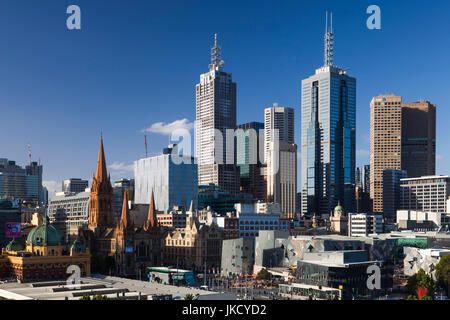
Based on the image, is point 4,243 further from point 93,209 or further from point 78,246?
point 78,246

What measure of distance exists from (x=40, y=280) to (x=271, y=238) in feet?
166

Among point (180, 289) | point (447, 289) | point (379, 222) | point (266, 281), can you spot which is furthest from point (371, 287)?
point (379, 222)

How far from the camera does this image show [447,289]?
10038 centimetres

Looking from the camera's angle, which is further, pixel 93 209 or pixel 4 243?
pixel 93 209

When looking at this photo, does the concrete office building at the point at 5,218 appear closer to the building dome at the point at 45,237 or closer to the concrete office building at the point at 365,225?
the building dome at the point at 45,237

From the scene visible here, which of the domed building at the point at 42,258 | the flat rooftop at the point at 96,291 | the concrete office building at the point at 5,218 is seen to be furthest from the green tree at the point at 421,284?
the concrete office building at the point at 5,218

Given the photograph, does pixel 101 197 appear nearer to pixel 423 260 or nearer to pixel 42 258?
pixel 42 258

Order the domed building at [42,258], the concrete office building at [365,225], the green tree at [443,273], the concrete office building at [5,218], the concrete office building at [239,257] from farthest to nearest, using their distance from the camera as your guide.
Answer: the concrete office building at [365,225]
the concrete office building at [5,218]
the concrete office building at [239,257]
the green tree at [443,273]
the domed building at [42,258]

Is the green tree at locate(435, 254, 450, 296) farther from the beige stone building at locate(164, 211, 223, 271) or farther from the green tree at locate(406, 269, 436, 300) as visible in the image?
the beige stone building at locate(164, 211, 223, 271)

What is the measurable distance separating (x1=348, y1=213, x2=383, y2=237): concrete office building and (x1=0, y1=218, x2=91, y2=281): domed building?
10683cm

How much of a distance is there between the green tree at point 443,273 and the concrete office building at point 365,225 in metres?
84.7

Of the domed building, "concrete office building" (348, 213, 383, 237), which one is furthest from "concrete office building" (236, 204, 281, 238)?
the domed building

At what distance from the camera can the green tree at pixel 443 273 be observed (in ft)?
324

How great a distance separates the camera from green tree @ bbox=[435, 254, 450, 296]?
324ft
